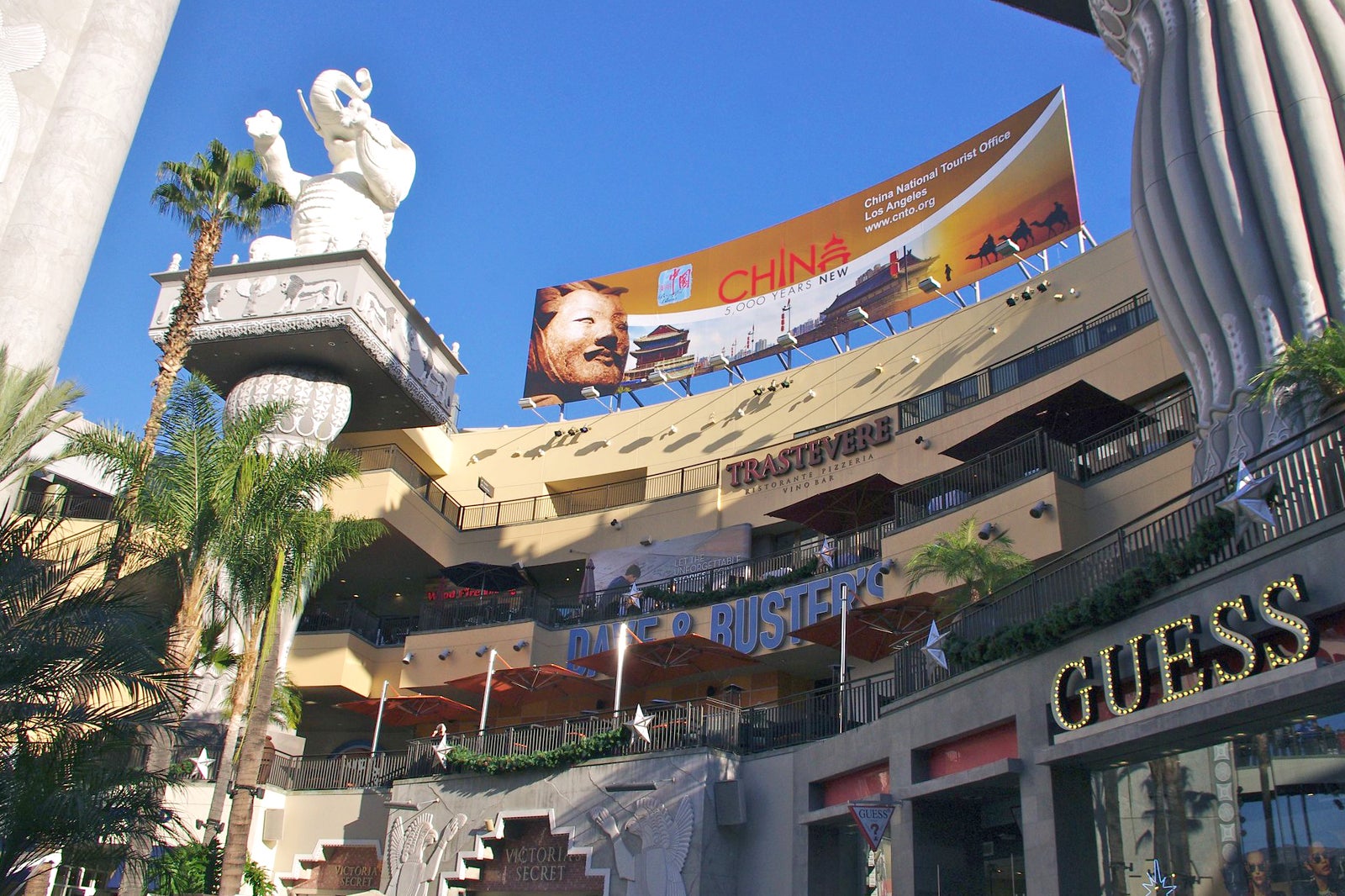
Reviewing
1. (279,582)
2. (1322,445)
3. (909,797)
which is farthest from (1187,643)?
(279,582)

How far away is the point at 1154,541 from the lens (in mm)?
13633

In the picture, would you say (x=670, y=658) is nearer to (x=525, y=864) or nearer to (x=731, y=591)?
(x=731, y=591)

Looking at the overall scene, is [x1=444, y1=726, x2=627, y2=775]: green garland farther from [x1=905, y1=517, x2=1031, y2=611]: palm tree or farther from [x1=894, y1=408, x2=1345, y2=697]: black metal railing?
[x1=905, y1=517, x2=1031, y2=611]: palm tree

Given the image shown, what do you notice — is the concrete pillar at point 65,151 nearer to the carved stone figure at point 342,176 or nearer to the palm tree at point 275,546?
the palm tree at point 275,546

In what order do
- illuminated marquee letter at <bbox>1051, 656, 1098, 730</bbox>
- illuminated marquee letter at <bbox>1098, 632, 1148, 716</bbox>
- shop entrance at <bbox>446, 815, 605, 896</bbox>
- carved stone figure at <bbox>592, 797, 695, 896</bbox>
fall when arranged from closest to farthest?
illuminated marquee letter at <bbox>1098, 632, 1148, 716</bbox> → illuminated marquee letter at <bbox>1051, 656, 1098, 730</bbox> → carved stone figure at <bbox>592, 797, 695, 896</bbox> → shop entrance at <bbox>446, 815, 605, 896</bbox>

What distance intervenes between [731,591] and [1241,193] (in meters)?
16.9

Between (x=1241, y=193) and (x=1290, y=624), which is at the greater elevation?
(x=1241, y=193)

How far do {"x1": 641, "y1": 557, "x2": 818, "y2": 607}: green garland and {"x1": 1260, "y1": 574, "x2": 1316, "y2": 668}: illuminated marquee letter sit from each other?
17907mm

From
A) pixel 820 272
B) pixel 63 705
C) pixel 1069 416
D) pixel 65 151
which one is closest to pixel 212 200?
pixel 65 151

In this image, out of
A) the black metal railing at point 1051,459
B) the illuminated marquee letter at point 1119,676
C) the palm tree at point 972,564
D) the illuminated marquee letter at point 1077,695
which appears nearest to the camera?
the illuminated marquee letter at point 1119,676

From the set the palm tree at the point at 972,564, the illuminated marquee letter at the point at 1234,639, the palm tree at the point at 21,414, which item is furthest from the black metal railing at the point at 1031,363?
the palm tree at the point at 21,414

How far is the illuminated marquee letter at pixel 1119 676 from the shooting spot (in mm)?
12055

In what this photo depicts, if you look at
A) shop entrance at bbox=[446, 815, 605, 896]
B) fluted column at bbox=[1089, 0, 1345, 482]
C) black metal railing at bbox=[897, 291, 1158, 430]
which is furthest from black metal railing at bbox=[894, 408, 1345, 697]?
black metal railing at bbox=[897, 291, 1158, 430]

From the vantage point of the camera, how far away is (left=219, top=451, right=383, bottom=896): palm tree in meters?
19.0
